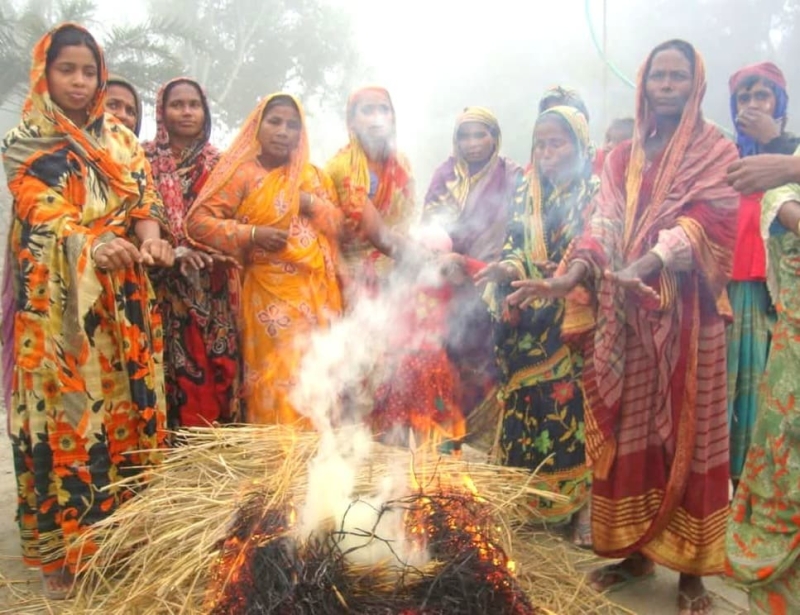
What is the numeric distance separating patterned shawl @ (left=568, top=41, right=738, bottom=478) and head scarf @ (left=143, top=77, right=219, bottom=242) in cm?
217

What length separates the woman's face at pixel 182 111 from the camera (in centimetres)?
407

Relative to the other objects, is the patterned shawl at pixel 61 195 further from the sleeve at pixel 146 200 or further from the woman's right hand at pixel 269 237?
the woman's right hand at pixel 269 237

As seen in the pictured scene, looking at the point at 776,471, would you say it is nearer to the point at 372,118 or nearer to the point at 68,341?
the point at 68,341

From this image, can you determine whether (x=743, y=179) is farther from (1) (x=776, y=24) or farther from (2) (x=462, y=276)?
(1) (x=776, y=24)

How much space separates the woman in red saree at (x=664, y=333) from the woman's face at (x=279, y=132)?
1.74 meters

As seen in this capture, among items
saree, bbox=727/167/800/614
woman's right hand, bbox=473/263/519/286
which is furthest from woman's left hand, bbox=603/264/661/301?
woman's right hand, bbox=473/263/519/286

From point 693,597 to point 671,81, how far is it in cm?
219

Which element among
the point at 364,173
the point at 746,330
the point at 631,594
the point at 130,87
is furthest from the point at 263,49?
the point at 631,594

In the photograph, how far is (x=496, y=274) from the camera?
3709 millimetres

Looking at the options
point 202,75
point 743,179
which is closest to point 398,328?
point 743,179

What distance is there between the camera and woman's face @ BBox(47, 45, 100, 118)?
3.21 m

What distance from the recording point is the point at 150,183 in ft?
11.9

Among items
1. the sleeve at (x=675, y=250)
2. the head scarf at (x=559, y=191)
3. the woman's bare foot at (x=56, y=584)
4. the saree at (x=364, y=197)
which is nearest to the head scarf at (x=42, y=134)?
the saree at (x=364, y=197)

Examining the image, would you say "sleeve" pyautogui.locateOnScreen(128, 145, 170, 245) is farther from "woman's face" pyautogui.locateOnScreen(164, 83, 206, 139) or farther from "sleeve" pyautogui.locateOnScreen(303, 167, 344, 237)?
"sleeve" pyautogui.locateOnScreen(303, 167, 344, 237)
